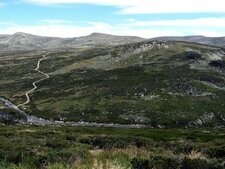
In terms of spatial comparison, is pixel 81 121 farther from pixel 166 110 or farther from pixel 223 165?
pixel 223 165

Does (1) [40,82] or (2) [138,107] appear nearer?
(2) [138,107]

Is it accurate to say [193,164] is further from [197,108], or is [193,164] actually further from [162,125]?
[197,108]

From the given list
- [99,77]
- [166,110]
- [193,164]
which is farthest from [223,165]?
[99,77]

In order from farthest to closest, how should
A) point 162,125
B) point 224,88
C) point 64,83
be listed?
1. point 64,83
2. point 224,88
3. point 162,125

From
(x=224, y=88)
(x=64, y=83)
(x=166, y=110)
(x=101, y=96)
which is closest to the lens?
(x=166, y=110)

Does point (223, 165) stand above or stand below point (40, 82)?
above

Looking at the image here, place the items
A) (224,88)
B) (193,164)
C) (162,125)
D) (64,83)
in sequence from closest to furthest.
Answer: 1. (193,164)
2. (162,125)
3. (224,88)
4. (64,83)

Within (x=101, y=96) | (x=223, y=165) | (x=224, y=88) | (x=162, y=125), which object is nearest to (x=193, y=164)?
(x=223, y=165)

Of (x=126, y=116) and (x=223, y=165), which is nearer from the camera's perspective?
(x=223, y=165)

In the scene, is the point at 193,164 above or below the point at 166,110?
above
